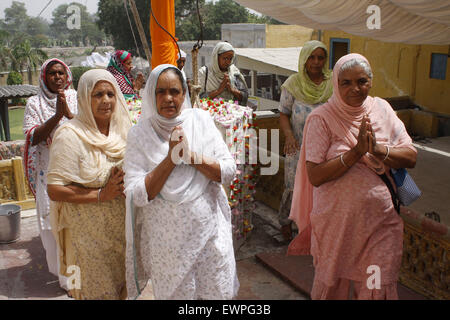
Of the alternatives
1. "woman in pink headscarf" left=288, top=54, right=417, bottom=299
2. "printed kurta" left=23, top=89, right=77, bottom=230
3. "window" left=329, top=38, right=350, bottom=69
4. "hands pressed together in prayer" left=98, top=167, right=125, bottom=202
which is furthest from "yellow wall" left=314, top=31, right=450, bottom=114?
"hands pressed together in prayer" left=98, top=167, right=125, bottom=202

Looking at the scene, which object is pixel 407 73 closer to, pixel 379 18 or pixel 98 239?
pixel 379 18

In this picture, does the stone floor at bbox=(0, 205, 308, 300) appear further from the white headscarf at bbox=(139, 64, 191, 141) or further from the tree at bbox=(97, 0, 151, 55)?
the tree at bbox=(97, 0, 151, 55)

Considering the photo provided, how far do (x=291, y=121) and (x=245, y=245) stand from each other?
1.37 metres

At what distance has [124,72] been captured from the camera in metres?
4.84

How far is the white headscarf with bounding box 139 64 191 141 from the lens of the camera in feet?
7.79


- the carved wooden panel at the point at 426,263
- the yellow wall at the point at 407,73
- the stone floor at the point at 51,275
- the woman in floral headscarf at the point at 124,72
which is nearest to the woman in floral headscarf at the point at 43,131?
the stone floor at the point at 51,275

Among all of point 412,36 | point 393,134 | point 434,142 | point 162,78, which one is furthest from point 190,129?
point 434,142

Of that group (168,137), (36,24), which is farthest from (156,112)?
(36,24)

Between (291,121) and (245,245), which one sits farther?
(245,245)

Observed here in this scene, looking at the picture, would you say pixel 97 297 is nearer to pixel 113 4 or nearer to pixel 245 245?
pixel 245 245

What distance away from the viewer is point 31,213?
5715mm

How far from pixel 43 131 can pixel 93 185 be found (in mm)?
1256

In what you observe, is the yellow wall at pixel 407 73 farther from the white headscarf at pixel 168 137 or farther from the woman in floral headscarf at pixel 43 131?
the white headscarf at pixel 168 137

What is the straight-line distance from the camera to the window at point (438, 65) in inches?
353
